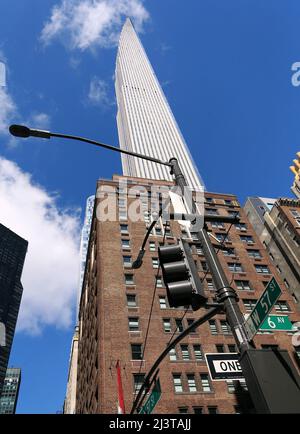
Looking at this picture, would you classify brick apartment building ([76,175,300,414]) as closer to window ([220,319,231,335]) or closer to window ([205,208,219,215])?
window ([220,319,231,335])

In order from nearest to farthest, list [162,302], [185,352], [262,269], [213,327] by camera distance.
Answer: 1. [185,352]
2. [213,327]
3. [162,302]
4. [262,269]

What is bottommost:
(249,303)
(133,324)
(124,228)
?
(133,324)

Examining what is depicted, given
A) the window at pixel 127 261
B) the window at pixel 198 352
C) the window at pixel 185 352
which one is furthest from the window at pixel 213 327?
the window at pixel 127 261

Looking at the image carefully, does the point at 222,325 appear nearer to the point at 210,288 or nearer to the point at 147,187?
the point at 210,288

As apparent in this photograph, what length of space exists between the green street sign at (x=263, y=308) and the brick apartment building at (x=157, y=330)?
80.0 ft

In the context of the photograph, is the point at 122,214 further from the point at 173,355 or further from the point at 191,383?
the point at 191,383

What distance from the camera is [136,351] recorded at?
3625 cm

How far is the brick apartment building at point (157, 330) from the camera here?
33344mm

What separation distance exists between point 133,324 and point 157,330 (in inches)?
110

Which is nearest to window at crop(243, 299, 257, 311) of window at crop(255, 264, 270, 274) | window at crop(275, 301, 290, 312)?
window at crop(275, 301, 290, 312)

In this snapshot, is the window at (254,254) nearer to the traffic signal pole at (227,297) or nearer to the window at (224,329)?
the window at (224,329)

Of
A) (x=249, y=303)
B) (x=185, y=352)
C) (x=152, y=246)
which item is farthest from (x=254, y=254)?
(x=185, y=352)

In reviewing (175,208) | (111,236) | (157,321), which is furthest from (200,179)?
(175,208)
